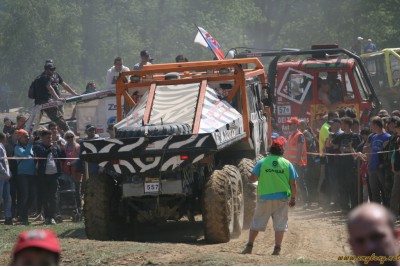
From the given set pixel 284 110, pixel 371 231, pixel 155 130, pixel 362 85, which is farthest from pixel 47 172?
pixel 371 231

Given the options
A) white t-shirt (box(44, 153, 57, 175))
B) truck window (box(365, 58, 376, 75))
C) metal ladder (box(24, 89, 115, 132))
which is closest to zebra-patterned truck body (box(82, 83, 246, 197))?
white t-shirt (box(44, 153, 57, 175))

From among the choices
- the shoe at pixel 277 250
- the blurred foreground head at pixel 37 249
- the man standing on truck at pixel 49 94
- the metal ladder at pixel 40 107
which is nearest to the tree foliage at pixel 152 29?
the man standing on truck at pixel 49 94

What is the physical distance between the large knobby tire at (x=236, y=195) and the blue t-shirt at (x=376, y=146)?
9.50 feet

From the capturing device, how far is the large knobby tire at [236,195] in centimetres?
1414

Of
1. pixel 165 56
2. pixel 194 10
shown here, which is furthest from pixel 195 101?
pixel 194 10

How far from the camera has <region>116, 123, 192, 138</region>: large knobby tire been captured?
44.0ft

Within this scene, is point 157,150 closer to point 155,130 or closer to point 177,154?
point 177,154

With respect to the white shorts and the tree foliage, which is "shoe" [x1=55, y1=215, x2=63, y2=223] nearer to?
the white shorts

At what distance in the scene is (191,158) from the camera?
13180 millimetres

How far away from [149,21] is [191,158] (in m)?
42.2

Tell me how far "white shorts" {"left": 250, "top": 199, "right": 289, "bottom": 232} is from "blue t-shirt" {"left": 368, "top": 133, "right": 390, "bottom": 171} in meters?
3.98

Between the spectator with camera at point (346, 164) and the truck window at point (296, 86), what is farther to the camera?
the truck window at point (296, 86)

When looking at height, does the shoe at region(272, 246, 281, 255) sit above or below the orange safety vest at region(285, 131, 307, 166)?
below

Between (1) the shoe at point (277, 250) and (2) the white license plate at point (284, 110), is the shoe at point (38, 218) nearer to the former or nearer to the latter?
(2) the white license plate at point (284, 110)
